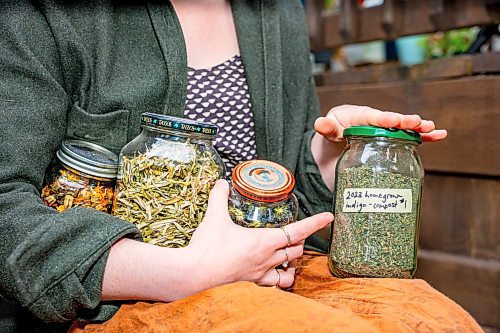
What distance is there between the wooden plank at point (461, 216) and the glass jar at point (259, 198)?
748 mm

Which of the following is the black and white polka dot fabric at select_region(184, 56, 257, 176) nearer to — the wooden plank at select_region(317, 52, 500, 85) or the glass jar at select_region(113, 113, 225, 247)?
the glass jar at select_region(113, 113, 225, 247)

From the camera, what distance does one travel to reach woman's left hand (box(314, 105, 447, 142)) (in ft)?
2.94

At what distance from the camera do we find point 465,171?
Result: 1.45 m

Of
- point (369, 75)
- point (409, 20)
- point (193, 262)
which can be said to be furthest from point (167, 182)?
point (409, 20)

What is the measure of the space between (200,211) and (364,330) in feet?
0.98

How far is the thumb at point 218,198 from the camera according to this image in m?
0.85

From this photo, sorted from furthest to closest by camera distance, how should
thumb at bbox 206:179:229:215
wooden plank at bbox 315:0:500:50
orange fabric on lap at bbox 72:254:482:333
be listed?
1. wooden plank at bbox 315:0:500:50
2. thumb at bbox 206:179:229:215
3. orange fabric on lap at bbox 72:254:482:333

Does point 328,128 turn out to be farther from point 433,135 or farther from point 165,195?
point 165,195

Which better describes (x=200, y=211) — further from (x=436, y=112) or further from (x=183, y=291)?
(x=436, y=112)

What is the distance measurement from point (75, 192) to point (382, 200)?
0.45 meters

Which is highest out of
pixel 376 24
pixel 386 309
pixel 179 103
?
pixel 376 24

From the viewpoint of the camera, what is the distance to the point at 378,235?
2.89ft

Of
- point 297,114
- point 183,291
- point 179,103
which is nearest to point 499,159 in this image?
point 297,114

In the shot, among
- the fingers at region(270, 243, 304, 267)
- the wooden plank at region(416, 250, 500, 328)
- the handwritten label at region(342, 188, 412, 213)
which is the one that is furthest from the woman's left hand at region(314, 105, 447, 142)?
the wooden plank at region(416, 250, 500, 328)
